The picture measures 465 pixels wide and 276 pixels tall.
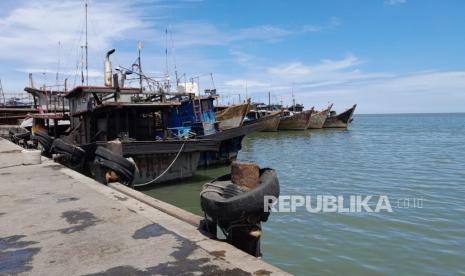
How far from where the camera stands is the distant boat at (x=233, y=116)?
80.0 feet

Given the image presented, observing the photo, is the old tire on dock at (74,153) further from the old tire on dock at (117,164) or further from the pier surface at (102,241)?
the pier surface at (102,241)

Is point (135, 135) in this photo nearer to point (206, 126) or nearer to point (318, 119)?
point (206, 126)

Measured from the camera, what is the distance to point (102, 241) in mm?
4398

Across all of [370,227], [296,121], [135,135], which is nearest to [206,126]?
[135,135]

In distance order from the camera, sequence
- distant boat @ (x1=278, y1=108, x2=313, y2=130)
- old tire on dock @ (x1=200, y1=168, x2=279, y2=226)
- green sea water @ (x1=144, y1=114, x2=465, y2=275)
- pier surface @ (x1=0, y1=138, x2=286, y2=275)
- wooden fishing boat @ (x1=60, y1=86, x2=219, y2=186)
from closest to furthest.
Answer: pier surface @ (x1=0, y1=138, x2=286, y2=275) → old tire on dock @ (x1=200, y1=168, x2=279, y2=226) → green sea water @ (x1=144, y1=114, x2=465, y2=275) → wooden fishing boat @ (x1=60, y1=86, x2=219, y2=186) → distant boat @ (x1=278, y1=108, x2=313, y2=130)

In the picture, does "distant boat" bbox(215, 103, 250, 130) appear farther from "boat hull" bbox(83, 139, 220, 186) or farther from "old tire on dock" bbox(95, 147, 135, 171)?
"old tire on dock" bbox(95, 147, 135, 171)

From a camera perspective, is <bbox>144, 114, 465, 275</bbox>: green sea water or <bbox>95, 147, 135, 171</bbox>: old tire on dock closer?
<bbox>144, 114, 465, 275</bbox>: green sea water

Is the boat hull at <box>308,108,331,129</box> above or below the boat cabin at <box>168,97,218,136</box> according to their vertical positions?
below

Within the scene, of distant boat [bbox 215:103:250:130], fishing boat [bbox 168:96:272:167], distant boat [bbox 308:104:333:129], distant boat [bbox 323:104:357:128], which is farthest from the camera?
distant boat [bbox 323:104:357:128]

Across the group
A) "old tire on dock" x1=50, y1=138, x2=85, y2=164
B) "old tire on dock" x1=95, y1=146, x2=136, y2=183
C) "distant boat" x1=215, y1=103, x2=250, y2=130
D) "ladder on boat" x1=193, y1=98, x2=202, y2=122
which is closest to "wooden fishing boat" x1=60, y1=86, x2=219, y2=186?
"old tire on dock" x1=50, y1=138, x2=85, y2=164

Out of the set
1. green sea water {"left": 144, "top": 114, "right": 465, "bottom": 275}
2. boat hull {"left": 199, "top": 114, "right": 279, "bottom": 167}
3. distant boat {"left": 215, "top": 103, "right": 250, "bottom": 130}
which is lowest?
green sea water {"left": 144, "top": 114, "right": 465, "bottom": 275}

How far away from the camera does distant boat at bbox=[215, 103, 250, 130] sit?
2439 cm

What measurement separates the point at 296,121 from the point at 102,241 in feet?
149

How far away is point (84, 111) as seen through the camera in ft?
47.0
